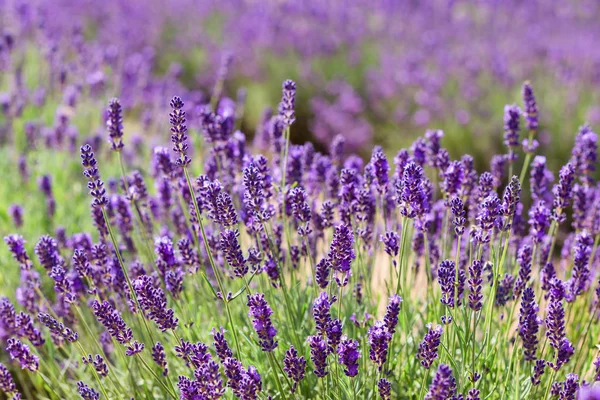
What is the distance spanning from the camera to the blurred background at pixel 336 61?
263 inches

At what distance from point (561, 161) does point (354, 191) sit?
191 inches

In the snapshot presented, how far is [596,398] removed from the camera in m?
1.14

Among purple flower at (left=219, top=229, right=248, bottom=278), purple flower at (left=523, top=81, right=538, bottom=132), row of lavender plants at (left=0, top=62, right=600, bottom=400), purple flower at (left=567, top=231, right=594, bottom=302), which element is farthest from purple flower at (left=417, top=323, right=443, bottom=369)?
purple flower at (left=523, top=81, right=538, bottom=132)

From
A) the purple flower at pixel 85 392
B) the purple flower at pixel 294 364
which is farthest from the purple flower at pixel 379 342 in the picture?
the purple flower at pixel 85 392

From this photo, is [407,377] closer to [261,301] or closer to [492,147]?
[261,301]

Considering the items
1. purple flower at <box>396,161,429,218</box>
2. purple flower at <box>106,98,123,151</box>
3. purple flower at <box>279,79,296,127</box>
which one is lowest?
purple flower at <box>396,161,429,218</box>

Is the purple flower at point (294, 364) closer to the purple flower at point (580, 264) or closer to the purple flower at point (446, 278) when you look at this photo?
the purple flower at point (446, 278)

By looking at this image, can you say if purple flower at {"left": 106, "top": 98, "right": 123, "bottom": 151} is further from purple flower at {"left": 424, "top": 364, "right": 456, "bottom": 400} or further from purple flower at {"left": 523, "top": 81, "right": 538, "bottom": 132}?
purple flower at {"left": 523, "top": 81, "right": 538, "bottom": 132}

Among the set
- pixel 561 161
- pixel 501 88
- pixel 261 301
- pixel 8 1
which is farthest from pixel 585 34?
pixel 261 301

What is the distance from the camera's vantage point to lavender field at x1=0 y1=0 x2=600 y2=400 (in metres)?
2.07

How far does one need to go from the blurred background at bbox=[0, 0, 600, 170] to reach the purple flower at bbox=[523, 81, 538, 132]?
312cm

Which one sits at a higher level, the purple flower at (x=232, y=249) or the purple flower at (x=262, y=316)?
the purple flower at (x=232, y=249)

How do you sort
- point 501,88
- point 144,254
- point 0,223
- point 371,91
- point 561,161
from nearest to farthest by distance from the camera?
point 144,254, point 0,223, point 561,161, point 501,88, point 371,91

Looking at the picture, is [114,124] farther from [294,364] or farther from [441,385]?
[441,385]
